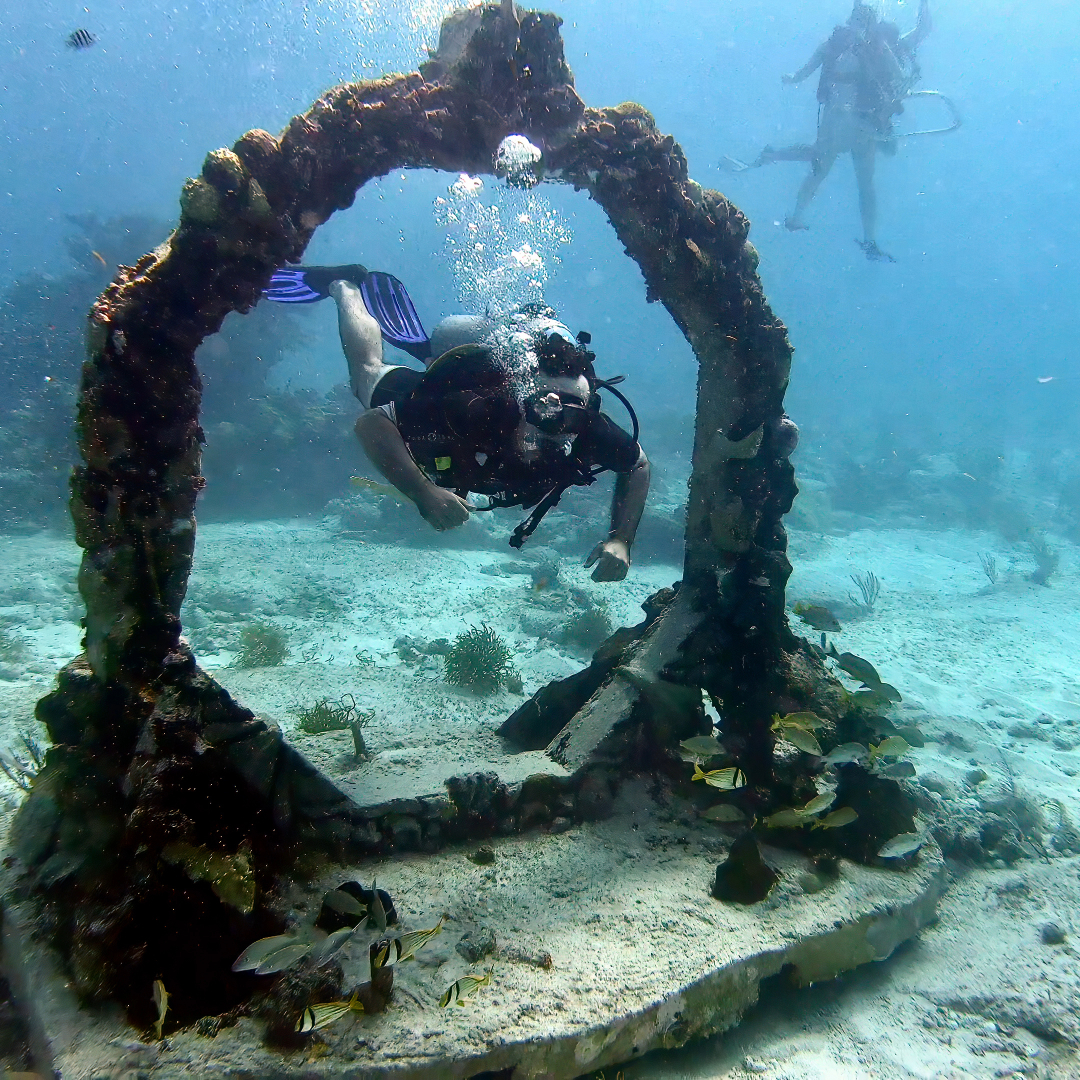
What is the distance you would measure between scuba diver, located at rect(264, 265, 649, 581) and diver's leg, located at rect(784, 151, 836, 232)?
1710cm

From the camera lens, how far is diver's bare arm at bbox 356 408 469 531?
3.51 meters

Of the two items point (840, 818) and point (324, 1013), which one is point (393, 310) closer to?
point (324, 1013)

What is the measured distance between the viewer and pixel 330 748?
4.63 m

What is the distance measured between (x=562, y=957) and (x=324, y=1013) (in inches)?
46.0

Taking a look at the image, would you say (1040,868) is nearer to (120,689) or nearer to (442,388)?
(442,388)

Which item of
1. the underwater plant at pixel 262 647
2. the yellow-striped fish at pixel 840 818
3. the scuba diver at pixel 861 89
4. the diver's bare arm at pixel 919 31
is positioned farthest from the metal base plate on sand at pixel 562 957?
the diver's bare arm at pixel 919 31

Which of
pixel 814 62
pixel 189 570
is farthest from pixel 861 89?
pixel 189 570

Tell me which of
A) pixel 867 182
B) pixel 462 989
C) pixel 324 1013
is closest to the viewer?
pixel 324 1013

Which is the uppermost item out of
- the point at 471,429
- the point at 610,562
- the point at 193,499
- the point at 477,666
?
the point at 471,429

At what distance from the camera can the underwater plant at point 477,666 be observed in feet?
25.0

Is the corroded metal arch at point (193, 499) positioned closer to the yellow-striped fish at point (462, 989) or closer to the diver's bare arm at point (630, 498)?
the yellow-striped fish at point (462, 989)

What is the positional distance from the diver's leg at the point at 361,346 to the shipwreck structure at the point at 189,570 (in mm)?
768

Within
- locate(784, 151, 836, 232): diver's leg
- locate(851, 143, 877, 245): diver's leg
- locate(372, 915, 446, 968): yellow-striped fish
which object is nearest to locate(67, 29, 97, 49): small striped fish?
locate(372, 915, 446, 968): yellow-striped fish

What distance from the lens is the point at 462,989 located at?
234 centimetres
